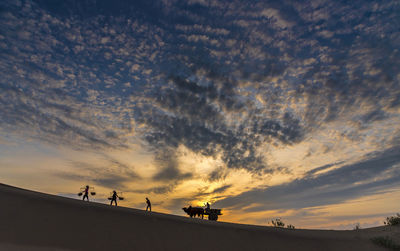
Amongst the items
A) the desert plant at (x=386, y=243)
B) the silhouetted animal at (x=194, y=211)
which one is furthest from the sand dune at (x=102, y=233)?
the silhouetted animal at (x=194, y=211)

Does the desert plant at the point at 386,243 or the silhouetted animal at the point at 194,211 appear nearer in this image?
the desert plant at the point at 386,243

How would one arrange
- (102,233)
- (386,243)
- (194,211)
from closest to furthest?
(102,233) → (386,243) → (194,211)

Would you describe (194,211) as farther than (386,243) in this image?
Yes

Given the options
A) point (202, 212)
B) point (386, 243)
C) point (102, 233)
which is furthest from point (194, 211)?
point (102, 233)

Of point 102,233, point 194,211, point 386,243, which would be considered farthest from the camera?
point 194,211

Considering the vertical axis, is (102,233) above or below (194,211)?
below

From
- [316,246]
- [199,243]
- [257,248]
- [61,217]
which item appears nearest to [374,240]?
[316,246]

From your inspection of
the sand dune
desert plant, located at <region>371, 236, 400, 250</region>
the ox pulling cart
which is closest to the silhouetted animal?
the ox pulling cart

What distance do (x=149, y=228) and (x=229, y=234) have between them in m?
5.21

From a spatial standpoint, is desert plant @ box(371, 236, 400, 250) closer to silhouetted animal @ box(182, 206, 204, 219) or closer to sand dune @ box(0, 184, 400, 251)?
sand dune @ box(0, 184, 400, 251)

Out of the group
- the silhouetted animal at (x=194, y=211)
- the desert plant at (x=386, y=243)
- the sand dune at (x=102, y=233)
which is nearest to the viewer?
the sand dune at (x=102, y=233)

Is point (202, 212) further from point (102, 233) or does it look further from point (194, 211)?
point (102, 233)

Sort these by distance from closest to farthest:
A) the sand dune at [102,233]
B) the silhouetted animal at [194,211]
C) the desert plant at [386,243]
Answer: the sand dune at [102,233] → the desert plant at [386,243] → the silhouetted animal at [194,211]

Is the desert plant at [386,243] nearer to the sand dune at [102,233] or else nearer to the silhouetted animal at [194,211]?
the sand dune at [102,233]
